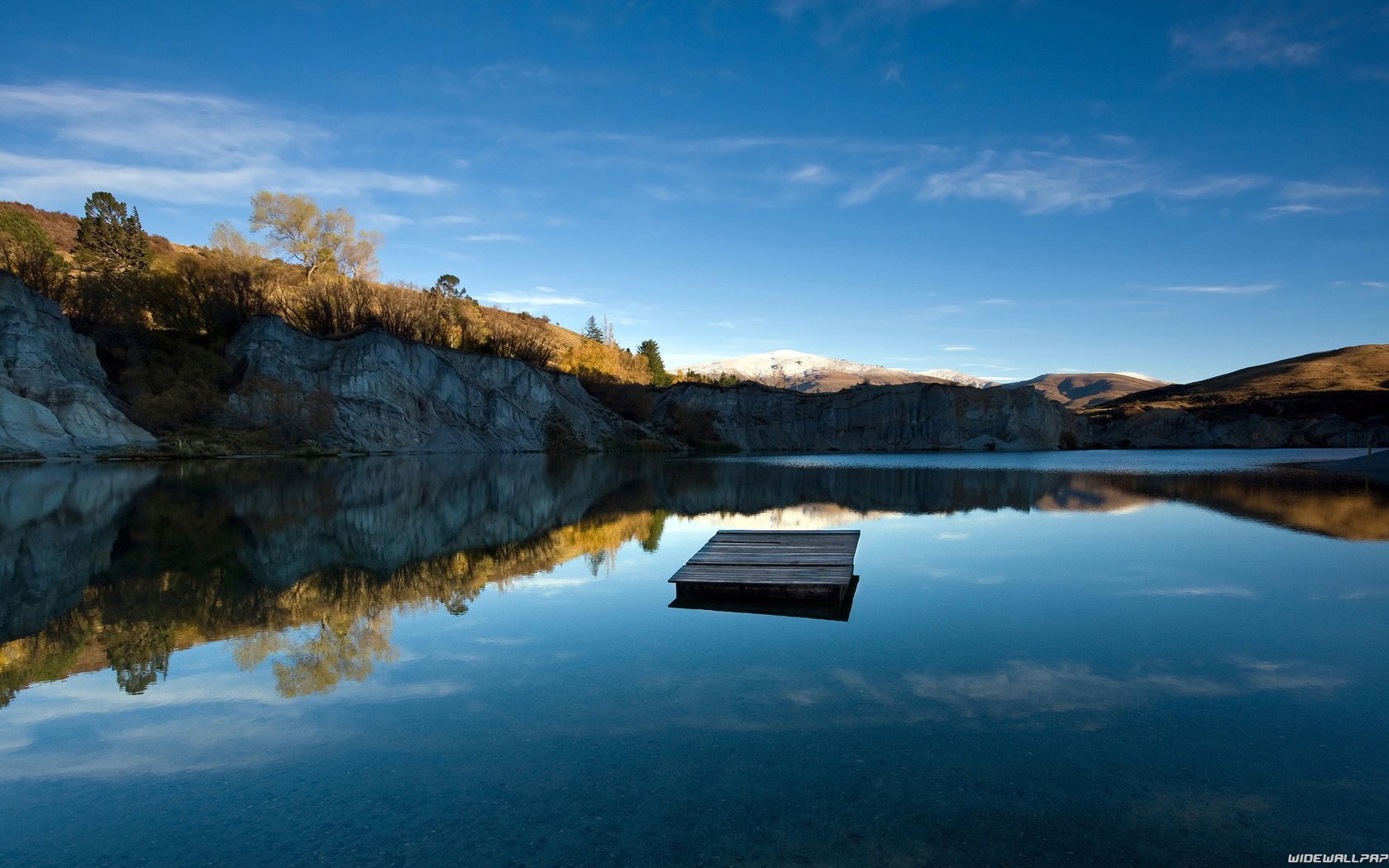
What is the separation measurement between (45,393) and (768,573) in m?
39.1

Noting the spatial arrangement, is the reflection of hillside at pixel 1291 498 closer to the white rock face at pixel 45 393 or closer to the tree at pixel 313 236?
the white rock face at pixel 45 393

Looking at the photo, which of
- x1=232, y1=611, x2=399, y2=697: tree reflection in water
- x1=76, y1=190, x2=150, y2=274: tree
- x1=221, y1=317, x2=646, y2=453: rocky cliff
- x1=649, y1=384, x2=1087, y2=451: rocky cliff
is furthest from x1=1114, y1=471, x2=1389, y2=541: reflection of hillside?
x1=76, y1=190, x2=150, y2=274: tree

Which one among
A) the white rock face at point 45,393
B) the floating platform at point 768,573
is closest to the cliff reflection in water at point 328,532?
the floating platform at point 768,573

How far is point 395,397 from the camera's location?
49.9 m

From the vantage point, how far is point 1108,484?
30.9m

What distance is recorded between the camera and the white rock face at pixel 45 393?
32.0 m

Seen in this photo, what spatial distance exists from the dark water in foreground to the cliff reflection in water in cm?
9

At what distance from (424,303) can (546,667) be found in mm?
59609

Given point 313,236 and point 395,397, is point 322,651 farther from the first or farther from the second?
point 313,236

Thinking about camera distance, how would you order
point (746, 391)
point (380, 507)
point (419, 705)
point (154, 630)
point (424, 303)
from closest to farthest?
point (419, 705), point (154, 630), point (380, 507), point (424, 303), point (746, 391)

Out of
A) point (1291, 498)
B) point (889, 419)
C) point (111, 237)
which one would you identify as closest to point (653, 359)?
point (889, 419)

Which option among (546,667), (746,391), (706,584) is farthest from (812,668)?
(746,391)

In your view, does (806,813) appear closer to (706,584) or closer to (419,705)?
(419,705)

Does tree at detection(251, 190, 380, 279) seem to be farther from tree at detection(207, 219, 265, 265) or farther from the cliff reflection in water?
the cliff reflection in water
